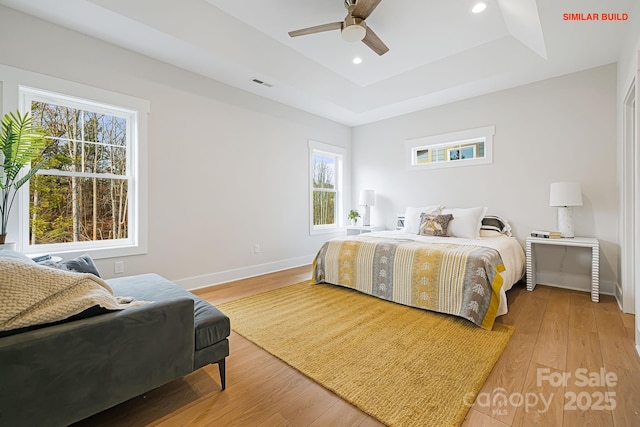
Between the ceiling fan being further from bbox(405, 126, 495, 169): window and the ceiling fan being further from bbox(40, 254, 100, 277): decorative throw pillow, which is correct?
bbox(40, 254, 100, 277): decorative throw pillow

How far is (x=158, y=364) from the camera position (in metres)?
1.35

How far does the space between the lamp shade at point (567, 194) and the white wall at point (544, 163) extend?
0.34m

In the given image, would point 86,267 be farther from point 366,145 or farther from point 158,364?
point 366,145

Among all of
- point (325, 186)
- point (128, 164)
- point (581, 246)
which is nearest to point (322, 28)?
point (128, 164)

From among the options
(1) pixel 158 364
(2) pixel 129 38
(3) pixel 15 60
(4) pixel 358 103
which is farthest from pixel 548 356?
(3) pixel 15 60

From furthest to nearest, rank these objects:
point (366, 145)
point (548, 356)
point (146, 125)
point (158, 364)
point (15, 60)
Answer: point (366, 145) < point (146, 125) < point (15, 60) < point (548, 356) < point (158, 364)

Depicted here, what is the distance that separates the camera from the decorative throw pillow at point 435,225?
370 centimetres

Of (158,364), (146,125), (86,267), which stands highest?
(146,125)

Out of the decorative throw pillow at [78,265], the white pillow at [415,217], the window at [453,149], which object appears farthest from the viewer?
the window at [453,149]

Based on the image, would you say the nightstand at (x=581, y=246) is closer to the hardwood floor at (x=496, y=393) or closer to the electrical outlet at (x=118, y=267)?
the hardwood floor at (x=496, y=393)

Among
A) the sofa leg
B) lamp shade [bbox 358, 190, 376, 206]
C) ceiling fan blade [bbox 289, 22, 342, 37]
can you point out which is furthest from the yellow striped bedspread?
ceiling fan blade [bbox 289, 22, 342, 37]

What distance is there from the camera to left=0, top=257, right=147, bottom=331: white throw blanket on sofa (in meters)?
1.01

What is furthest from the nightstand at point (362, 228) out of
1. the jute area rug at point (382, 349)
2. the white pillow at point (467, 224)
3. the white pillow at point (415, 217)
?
the jute area rug at point (382, 349)

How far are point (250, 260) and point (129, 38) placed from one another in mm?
2938
